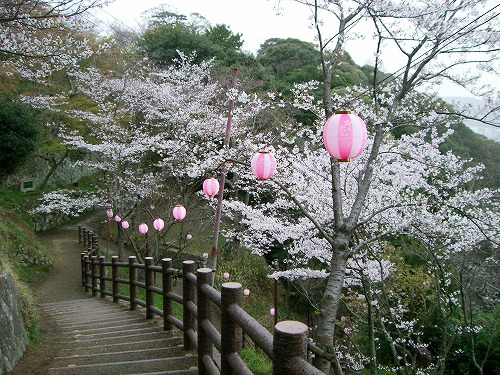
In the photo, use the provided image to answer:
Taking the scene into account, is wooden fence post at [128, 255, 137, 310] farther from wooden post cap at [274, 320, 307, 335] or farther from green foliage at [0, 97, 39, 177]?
green foliage at [0, 97, 39, 177]

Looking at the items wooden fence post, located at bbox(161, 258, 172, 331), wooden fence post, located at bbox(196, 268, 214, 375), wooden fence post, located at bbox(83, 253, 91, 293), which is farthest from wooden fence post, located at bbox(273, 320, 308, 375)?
wooden fence post, located at bbox(83, 253, 91, 293)

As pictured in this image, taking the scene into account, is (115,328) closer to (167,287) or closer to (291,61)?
(167,287)

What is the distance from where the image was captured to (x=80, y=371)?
346 cm

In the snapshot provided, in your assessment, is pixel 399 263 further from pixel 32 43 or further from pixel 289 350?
pixel 32 43

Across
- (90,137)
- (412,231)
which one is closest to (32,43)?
(90,137)

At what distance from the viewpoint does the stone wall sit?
142 inches

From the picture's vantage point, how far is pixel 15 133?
12945 millimetres

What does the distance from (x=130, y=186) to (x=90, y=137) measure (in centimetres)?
488

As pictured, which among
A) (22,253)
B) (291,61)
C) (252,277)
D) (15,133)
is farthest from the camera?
(291,61)

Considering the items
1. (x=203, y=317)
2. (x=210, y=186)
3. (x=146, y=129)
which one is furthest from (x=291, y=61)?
(x=203, y=317)

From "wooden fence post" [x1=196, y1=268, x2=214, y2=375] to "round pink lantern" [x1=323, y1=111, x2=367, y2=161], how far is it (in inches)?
73.5

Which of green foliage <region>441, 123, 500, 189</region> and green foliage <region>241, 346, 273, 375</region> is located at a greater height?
green foliage <region>441, 123, 500, 189</region>

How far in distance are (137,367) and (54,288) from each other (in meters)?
9.75

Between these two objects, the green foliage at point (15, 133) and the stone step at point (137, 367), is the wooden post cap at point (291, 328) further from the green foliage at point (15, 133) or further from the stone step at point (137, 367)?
the green foliage at point (15, 133)
